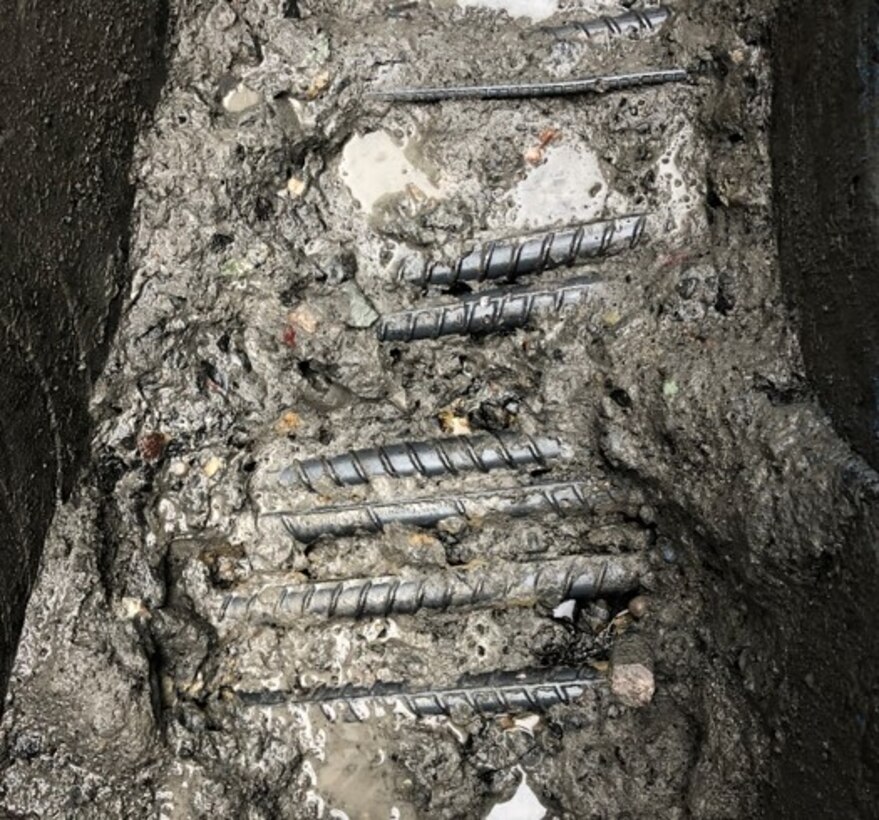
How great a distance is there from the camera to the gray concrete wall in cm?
161

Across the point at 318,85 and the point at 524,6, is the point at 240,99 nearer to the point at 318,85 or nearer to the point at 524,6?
the point at 318,85

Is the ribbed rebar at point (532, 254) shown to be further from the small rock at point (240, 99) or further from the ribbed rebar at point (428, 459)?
the small rock at point (240, 99)

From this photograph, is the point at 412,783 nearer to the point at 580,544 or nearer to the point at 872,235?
the point at 580,544

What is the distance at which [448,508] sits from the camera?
5.64 feet

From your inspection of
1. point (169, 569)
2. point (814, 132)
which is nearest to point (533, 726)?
point (169, 569)

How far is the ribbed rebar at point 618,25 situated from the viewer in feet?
5.88

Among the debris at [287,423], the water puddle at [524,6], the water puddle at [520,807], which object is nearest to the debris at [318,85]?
the water puddle at [524,6]

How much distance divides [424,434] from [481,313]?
21 centimetres

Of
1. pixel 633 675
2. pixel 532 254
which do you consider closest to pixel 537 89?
pixel 532 254

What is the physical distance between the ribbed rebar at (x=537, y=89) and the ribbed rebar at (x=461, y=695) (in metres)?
0.88

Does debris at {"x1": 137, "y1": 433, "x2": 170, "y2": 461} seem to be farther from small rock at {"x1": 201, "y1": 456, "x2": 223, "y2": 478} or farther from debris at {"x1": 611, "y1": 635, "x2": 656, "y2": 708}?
debris at {"x1": 611, "y1": 635, "x2": 656, "y2": 708}

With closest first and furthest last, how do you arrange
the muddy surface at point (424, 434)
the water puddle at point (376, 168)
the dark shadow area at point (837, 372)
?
the dark shadow area at point (837, 372)
the muddy surface at point (424, 434)
the water puddle at point (376, 168)

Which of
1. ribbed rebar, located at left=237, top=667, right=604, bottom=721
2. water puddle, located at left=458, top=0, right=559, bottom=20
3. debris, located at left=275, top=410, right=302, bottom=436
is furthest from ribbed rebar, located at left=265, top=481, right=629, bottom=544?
water puddle, located at left=458, top=0, right=559, bottom=20

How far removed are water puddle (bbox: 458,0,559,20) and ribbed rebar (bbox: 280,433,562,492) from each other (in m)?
0.68
